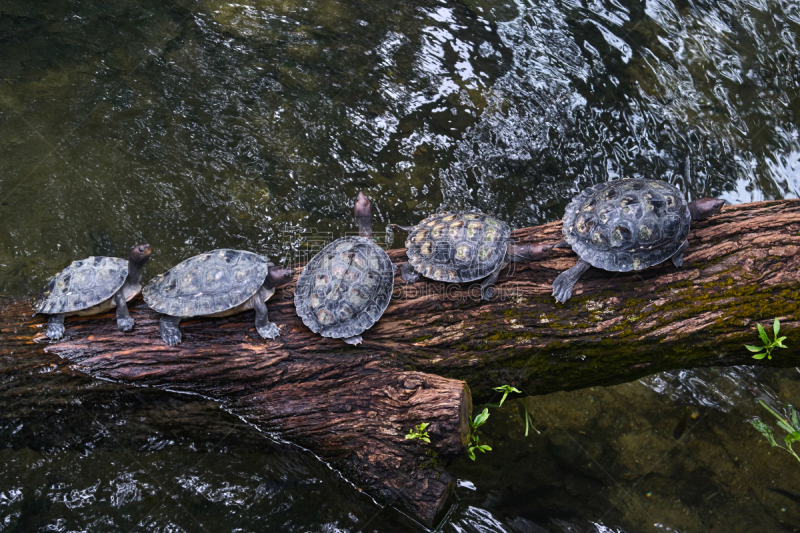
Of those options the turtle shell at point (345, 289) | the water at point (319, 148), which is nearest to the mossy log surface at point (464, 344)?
the turtle shell at point (345, 289)

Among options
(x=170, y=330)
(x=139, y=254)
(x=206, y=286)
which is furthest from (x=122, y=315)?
(x=206, y=286)

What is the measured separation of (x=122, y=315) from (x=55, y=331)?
1.92ft

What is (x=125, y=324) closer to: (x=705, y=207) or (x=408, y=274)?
(x=408, y=274)

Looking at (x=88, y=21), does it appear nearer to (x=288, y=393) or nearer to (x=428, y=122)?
(x=428, y=122)

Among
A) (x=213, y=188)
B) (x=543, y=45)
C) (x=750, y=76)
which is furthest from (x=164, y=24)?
(x=750, y=76)

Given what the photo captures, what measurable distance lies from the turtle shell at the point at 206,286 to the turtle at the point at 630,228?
2931mm

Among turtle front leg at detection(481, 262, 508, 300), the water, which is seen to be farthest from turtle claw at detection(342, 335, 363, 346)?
the water

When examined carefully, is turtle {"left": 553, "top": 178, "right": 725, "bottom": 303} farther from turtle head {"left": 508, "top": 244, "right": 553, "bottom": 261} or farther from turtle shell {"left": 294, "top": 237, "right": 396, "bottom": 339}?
turtle shell {"left": 294, "top": 237, "right": 396, "bottom": 339}

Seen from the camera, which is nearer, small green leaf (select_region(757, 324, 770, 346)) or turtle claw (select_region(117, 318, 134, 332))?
small green leaf (select_region(757, 324, 770, 346))

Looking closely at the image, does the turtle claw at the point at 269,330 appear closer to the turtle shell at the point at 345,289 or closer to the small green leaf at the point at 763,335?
the turtle shell at the point at 345,289

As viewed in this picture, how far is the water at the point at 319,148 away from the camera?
187 inches

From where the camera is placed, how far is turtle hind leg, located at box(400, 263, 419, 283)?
4984mm

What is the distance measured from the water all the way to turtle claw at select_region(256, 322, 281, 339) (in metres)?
0.92

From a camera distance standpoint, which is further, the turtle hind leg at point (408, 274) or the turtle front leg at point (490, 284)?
the turtle hind leg at point (408, 274)
